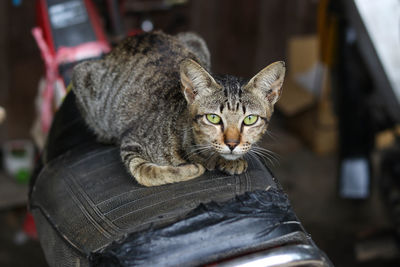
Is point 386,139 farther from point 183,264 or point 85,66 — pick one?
point 183,264

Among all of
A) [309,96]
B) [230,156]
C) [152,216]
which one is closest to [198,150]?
[230,156]

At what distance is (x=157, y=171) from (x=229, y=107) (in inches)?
12.3

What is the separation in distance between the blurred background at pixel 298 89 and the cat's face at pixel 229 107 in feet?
3.33

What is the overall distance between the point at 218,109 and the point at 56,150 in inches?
27.1

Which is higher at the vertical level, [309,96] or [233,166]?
[233,166]

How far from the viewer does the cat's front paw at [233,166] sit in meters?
1.69

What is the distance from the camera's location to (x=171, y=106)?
2016mm

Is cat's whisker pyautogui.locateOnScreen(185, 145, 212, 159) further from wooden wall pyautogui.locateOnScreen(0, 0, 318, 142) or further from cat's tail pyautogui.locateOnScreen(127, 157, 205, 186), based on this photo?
wooden wall pyautogui.locateOnScreen(0, 0, 318, 142)

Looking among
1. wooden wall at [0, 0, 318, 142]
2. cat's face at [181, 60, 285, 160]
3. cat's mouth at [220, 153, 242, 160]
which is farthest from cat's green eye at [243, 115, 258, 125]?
wooden wall at [0, 0, 318, 142]

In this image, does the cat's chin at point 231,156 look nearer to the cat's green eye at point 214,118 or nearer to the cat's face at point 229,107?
the cat's face at point 229,107

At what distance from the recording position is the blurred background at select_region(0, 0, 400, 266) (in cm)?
268

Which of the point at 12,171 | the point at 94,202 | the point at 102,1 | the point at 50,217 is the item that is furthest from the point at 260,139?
the point at 12,171

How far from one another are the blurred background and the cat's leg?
0.92 meters

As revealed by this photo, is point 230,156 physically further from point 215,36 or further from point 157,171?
point 215,36
